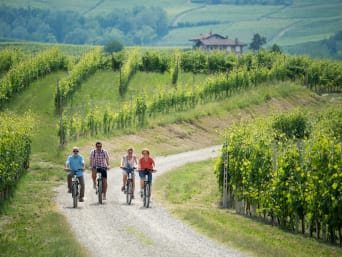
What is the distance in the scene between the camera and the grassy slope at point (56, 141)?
19969mm

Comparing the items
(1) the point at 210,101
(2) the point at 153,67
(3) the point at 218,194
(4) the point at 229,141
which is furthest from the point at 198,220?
(2) the point at 153,67

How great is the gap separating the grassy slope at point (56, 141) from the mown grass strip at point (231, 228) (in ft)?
12.9

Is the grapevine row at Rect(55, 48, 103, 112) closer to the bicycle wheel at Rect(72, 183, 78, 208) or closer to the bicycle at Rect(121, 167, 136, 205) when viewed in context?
the bicycle at Rect(121, 167, 136, 205)

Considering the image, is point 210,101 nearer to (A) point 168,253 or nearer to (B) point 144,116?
(B) point 144,116

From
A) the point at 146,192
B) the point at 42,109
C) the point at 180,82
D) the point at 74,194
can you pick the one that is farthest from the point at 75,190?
the point at 180,82

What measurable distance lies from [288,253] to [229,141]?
9.68m

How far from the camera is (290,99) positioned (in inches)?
2724

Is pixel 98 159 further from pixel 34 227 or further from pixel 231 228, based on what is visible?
pixel 231 228

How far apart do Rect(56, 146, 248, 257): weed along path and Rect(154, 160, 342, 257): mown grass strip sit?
0.44 m

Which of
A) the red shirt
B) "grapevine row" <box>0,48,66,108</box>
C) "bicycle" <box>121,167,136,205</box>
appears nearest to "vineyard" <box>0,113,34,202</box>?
"bicycle" <box>121,167,136,205</box>

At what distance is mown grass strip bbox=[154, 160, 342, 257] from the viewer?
18.9 m

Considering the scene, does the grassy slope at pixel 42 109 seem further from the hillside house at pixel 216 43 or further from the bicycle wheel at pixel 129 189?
the hillside house at pixel 216 43

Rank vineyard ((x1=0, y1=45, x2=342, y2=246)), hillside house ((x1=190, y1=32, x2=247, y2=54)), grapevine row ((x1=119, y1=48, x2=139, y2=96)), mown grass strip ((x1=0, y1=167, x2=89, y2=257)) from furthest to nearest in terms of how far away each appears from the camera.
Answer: hillside house ((x1=190, y1=32, x2=247, y2=54))
grapevine row ((x1=119, y1=48, x2=139, y2=96))
vineyard ((x1=0, y1=45, x2=342, y2=246))
mown grass strip ((x1=0, y1=167, x2=89, y2=257))

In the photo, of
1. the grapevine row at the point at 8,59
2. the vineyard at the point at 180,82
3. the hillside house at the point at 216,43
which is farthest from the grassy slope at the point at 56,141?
the hillside house at the point at 216,43
